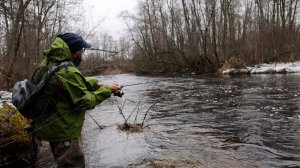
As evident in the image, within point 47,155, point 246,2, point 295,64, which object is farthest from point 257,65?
point 47,155

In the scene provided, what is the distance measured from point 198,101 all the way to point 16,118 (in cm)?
726

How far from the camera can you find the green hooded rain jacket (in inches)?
122

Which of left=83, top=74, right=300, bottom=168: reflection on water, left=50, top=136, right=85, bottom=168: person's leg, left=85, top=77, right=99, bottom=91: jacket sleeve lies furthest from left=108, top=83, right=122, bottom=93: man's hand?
left=83, top=74, right=300, bottom=168: reflection on water

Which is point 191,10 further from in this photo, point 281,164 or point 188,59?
point 281,164

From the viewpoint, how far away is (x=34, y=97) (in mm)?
3107

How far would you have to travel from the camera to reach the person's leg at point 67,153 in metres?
3.24

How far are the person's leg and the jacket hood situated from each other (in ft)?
2.52

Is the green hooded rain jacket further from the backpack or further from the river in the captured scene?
the river

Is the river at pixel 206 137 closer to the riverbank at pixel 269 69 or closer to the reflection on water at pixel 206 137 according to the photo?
the reflection on water at pixel 206 137

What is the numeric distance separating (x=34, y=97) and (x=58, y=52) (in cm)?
47

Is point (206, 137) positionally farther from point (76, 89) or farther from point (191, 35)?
point (191, 35)

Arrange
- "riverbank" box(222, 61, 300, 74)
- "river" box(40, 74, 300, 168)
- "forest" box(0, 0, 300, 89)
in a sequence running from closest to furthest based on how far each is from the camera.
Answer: "river" box(40, 74, 300, 168)
"forest" box(0, 0, 300, 89)
"riverbank" box(222, 61, 300, 74)

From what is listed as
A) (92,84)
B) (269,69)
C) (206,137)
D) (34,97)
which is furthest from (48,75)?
A: (269,69)

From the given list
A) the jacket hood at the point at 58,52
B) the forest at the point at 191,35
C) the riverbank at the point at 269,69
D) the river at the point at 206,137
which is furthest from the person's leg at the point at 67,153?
the riverbank at the point at 269,69
